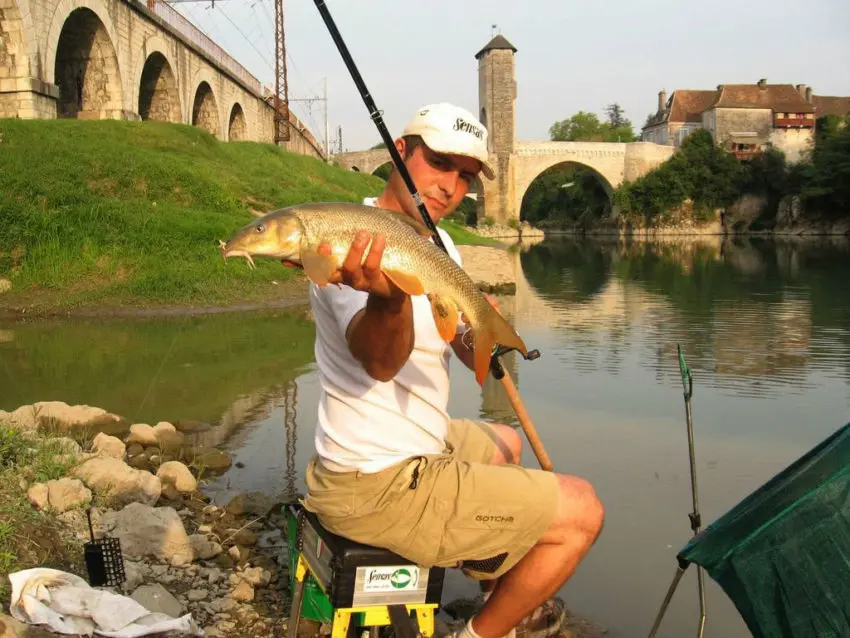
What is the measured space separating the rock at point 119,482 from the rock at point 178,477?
206 millimetres

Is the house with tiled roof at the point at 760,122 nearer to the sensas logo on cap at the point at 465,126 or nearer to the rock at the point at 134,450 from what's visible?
the rock at the point at 134,450

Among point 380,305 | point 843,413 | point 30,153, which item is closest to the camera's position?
point 380,305

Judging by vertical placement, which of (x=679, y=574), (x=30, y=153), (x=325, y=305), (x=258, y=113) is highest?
(x=258, y=113)

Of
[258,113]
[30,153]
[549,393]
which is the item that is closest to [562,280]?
[30,153]

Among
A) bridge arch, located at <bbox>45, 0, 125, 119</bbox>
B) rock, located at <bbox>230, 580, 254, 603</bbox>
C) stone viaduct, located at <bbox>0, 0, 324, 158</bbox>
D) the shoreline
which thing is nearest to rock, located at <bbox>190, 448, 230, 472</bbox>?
rock, located at <bbox>230, 580, 254, 603</bbox>

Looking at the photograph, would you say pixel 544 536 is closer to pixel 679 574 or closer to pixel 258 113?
pixel 679 574

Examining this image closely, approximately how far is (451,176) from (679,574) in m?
1.50

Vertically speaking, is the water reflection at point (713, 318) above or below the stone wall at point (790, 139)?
below

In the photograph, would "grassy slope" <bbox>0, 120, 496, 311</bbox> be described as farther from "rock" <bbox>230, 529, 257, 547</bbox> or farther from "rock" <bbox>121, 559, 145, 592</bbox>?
"rock" <bbox>121, 559, 145, 592</bbox>

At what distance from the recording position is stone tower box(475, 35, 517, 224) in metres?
64.5

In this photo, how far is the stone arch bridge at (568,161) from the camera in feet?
221

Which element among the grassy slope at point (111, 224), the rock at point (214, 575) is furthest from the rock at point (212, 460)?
the grassy slope at point (111, 224)

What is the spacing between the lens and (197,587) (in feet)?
12.2

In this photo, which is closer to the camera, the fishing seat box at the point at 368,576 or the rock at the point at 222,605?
the fishing seat box at the point at 368,576
